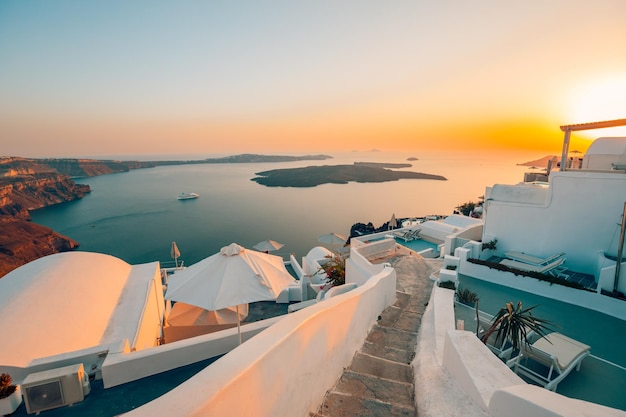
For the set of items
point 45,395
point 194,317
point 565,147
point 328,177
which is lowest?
point 194,317

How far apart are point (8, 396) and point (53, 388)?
19.3 inches

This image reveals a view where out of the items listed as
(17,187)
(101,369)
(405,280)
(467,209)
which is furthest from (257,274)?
(17,187)

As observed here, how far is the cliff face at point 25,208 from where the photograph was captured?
41.4 meters

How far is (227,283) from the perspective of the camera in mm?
4738

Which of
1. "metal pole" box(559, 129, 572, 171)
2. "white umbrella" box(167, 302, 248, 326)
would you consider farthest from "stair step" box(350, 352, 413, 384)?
"metal pole" box(559, 129, 572, 171)

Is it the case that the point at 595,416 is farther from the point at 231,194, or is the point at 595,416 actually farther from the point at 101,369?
Result: the point at 231,194

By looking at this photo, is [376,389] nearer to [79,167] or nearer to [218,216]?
[218,216]

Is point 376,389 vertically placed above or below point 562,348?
above

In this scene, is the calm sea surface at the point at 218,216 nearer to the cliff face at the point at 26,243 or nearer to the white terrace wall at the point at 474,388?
the cliff face at the point at 26,243

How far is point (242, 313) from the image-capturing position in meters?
8.43

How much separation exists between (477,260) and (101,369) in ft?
33.8

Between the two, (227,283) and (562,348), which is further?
(562,348)

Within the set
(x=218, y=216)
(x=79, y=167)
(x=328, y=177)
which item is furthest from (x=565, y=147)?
(x=79, y=167)

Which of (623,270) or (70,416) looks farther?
(623,270)
